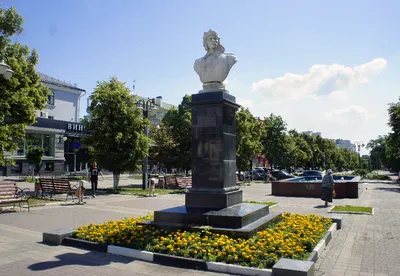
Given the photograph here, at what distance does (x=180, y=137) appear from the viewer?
31672 mm

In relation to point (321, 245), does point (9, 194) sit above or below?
above

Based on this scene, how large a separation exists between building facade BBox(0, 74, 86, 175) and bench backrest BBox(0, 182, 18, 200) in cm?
2470

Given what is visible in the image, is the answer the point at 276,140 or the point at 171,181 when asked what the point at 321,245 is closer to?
the point at 171,181

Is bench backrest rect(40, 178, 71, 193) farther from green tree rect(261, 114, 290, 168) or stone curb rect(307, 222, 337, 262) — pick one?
green tree rect(261, 114, 290, 168)

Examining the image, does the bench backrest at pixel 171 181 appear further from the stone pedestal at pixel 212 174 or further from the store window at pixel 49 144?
the store window at pixel 49 144

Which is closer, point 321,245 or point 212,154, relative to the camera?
point 321,245

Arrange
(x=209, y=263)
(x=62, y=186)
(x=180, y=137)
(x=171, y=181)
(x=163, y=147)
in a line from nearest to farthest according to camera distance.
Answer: (x=209, y=263) → (x=62, y=186) → (x=171, y=181) → (x=163, y=147) → (x=180, y=137)

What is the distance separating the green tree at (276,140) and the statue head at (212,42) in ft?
126

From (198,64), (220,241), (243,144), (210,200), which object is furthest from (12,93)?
(243,144)

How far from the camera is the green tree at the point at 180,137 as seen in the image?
3100cm

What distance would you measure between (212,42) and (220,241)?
5521 mm

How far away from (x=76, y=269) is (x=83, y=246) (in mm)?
1573

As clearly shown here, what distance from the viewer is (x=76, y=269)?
5.74m

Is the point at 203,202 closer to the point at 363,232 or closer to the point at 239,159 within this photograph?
the point at 363,232
